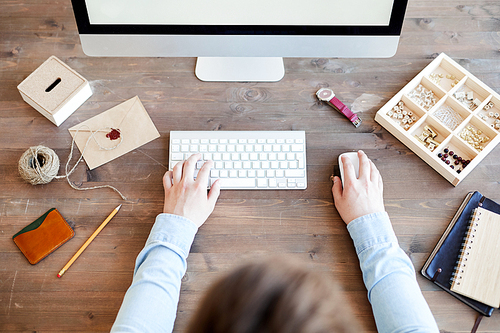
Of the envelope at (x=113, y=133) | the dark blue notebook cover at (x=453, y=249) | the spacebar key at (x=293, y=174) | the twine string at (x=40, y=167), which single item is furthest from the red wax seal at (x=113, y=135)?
the dark blue notebook cover at (x=453, y=249)

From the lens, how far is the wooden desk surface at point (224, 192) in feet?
2.65

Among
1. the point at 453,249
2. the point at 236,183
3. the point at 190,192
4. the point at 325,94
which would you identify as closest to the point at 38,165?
the point at 190,192

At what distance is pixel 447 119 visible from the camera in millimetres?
948

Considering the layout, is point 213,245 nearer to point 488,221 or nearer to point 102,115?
point 102,115

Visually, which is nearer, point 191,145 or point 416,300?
point 416,300

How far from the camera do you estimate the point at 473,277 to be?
Result: 80cm

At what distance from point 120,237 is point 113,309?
159 mm

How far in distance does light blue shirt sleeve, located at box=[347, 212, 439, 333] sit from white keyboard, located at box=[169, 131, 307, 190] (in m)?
0.19

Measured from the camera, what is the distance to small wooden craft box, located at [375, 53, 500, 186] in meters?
0.90

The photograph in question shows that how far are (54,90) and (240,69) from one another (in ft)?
1.63

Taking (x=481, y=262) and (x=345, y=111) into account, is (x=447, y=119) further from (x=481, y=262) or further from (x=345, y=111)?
(x=481, y=262)

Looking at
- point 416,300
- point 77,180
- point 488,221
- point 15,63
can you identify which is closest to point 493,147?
point 488,221

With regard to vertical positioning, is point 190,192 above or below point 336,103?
below

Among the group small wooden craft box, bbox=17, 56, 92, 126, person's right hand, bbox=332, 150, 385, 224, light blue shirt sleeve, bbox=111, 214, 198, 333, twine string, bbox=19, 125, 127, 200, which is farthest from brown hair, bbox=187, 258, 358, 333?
small wooden craft box, bbox=17, 56, 92, 126
